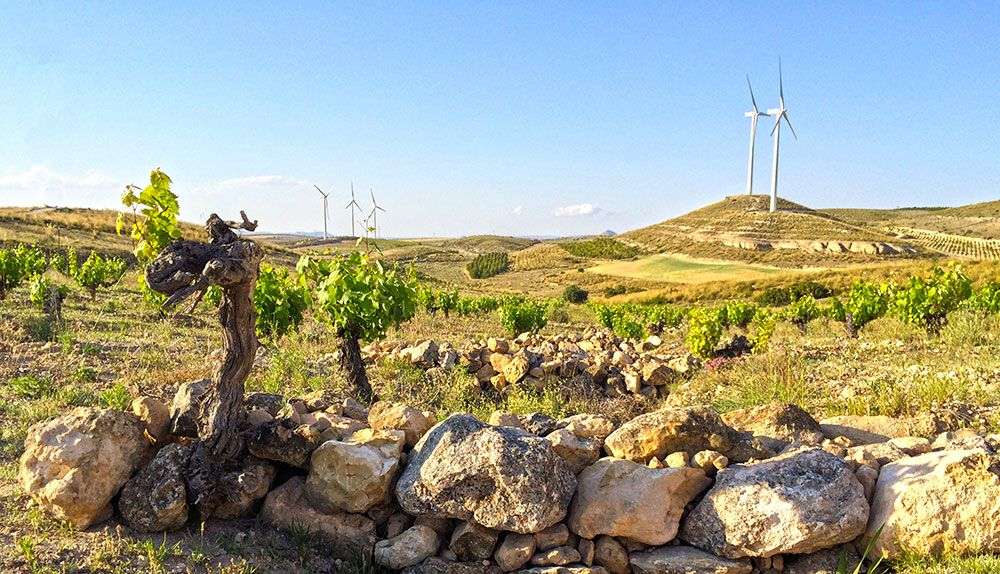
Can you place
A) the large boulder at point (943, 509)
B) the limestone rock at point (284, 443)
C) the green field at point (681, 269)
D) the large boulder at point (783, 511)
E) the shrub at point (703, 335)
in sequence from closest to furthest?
the large boulder at point (943, 509), the large boulder at point (783, 511), the limestone rock at point (284, 443), the shrub at point (703, 335), the green field at point (681, 269)

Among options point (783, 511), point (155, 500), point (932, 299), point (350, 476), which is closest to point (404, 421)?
point (350, 476)

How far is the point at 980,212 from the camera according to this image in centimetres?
13212

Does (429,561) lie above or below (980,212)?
below

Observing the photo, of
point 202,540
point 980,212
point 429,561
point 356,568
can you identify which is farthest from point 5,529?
point 980,212

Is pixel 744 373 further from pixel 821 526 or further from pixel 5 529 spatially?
pixel 5 529

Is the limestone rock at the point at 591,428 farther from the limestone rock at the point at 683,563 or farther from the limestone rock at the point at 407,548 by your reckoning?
the limestone rock at the point at 407,548

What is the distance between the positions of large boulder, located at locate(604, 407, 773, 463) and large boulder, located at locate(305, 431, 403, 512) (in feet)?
6.28

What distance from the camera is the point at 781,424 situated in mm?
5695

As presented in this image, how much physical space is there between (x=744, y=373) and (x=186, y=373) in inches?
335

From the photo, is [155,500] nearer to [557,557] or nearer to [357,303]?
[557,557]

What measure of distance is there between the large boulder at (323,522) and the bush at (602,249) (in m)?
103

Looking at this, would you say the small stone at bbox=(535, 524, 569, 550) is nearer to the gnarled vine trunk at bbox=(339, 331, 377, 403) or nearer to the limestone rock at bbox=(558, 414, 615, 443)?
the limestone rock at bbox=(558, 414, 615, 443)

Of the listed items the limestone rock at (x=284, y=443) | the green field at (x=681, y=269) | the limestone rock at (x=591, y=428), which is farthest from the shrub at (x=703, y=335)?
the green field at (x=681, y=269)

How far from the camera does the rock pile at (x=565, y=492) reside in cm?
443
